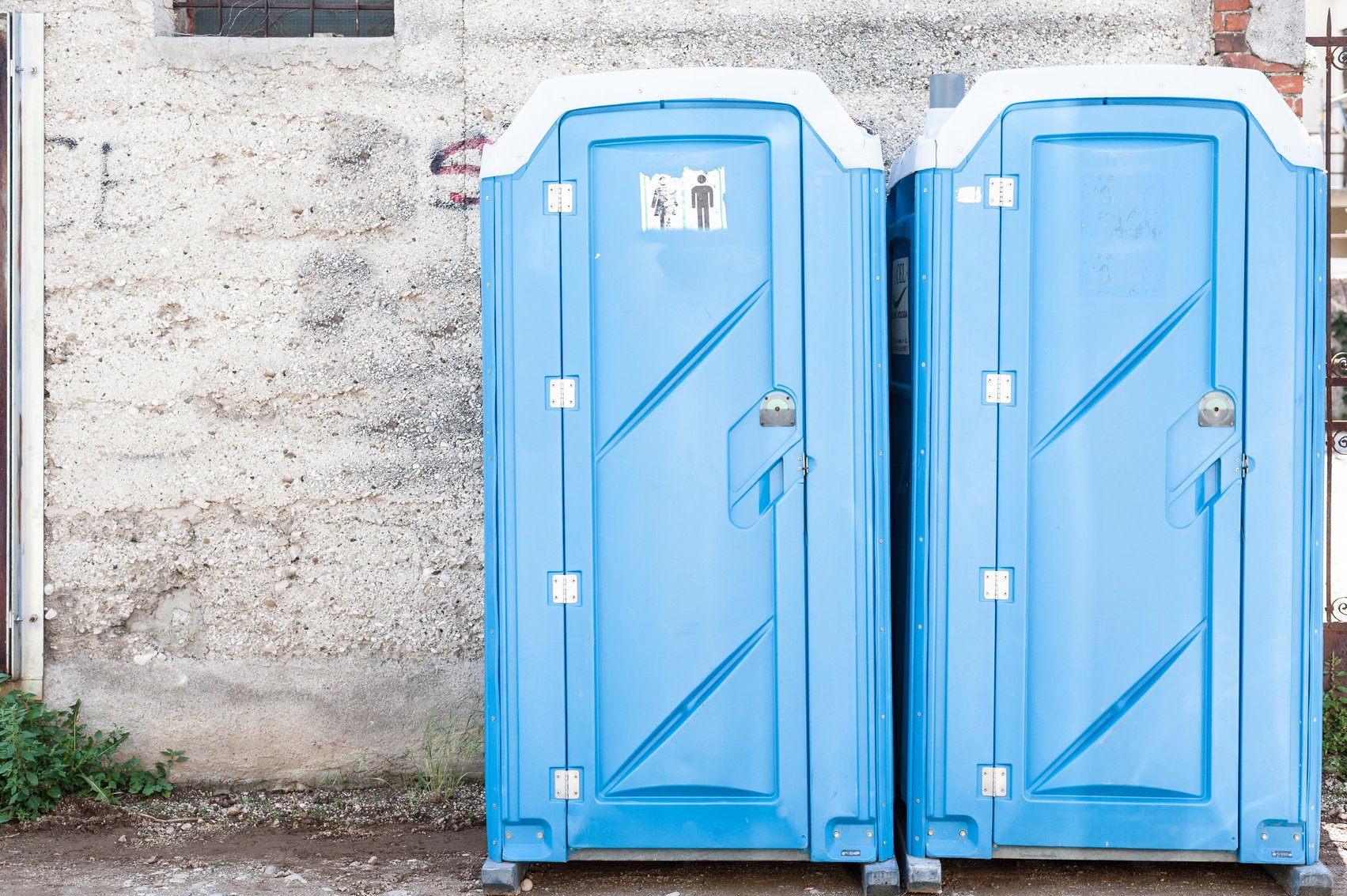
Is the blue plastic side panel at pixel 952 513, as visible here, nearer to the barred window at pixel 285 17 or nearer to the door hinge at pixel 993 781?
the door hinge at pixel 993 781

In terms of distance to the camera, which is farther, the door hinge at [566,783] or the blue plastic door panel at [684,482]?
the door hinge at [566,783]

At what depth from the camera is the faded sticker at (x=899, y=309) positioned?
8.91 ft

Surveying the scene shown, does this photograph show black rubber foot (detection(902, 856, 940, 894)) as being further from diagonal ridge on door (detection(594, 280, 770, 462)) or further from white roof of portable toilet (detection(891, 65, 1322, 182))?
white roof of portable toilet (detection(891, 65, 1322, 182))

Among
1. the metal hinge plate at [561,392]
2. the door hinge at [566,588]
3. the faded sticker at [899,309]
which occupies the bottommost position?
the door hinge at [566,588]

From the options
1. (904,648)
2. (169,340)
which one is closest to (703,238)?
(904,648)

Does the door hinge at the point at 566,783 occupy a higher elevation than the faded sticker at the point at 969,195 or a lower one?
lower

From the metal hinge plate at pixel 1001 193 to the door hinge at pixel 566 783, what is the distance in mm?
1696

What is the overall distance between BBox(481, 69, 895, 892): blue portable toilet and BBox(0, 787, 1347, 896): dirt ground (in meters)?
0.21

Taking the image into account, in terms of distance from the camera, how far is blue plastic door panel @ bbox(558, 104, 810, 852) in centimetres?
252

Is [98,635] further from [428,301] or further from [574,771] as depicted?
[574,771]

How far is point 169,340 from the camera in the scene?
3.42 metres

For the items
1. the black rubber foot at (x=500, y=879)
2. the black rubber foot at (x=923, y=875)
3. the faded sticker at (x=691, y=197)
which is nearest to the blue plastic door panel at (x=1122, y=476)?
the black rubber foot at (x=923, y=875)

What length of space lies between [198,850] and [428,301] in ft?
5.83

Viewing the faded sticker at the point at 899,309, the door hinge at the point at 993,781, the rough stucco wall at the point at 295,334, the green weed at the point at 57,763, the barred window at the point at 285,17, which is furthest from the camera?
the barred window at the point at 285,17
